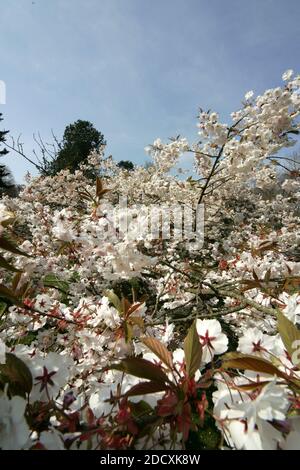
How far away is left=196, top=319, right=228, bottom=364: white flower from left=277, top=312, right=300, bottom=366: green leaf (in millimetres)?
165

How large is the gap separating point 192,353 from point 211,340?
0.53ft

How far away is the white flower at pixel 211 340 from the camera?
3.10 feet

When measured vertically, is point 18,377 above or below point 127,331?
below

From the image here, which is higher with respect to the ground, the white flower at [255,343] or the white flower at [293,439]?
the white flower at [255,343]

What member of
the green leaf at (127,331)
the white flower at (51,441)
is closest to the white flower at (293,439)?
the white flower at (51,441)

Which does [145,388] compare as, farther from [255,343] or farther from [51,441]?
[255,343]

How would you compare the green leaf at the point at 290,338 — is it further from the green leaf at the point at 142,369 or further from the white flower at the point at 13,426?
the white flower at the point at 13,426

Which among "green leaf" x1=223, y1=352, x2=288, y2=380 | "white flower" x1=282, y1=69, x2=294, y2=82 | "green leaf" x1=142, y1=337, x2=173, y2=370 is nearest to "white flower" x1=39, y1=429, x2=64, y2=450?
"green leaf" x1=142, y1=337, x2=173, y2=370

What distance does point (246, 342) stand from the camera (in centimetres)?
95

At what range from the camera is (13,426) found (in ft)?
2.29

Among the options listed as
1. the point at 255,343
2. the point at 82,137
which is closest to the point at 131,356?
the point at 255,343

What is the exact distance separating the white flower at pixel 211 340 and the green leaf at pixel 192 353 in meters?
0.13

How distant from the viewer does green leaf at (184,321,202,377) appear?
82 centimetres
